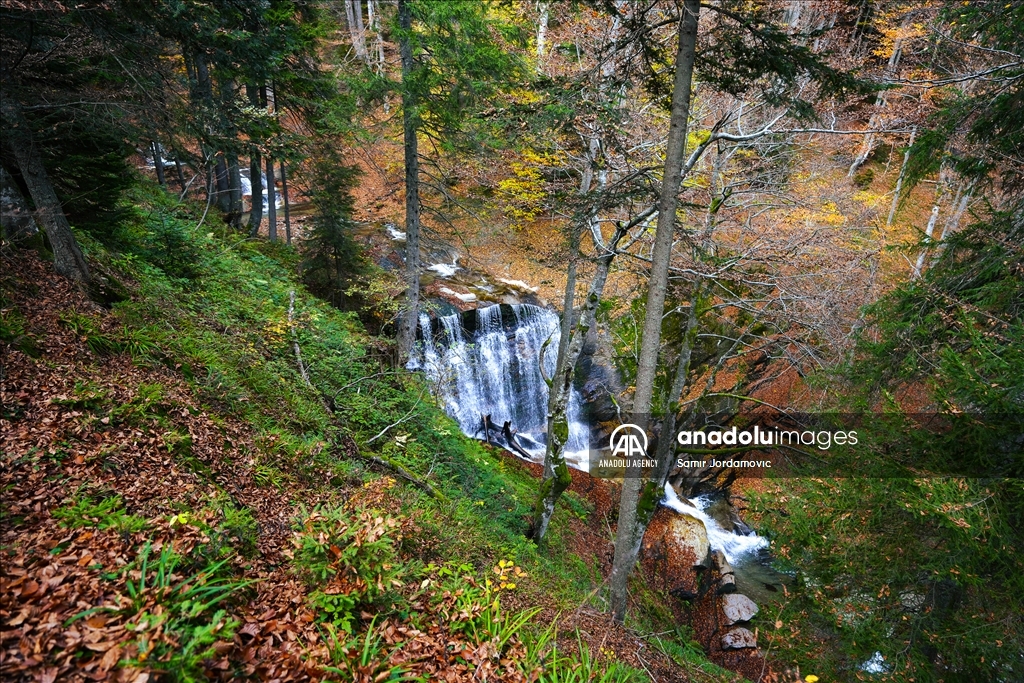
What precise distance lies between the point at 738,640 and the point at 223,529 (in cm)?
1161

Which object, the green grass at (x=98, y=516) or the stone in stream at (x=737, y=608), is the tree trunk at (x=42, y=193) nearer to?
the green grass at (x=98, y=516)

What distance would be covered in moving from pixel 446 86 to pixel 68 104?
5.69m

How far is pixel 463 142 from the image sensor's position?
9.28 meters

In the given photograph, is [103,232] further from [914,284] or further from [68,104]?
[914,284]

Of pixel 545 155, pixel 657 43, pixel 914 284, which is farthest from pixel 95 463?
pixel 914 284

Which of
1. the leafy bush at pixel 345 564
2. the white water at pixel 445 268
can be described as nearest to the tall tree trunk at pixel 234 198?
the white water at pixel 445 268

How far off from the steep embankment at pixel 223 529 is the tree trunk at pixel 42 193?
0.89 ft

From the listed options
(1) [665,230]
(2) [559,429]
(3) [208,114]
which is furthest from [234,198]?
(1) [665,230]

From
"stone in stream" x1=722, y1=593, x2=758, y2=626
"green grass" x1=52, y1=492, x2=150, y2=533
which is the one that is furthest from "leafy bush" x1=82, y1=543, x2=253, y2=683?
"stone in stream" x1=722, y1=593, x2=758, y2=626

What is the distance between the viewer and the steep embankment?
261 cm

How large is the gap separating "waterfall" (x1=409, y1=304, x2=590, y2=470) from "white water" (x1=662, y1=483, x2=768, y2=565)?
3047mm

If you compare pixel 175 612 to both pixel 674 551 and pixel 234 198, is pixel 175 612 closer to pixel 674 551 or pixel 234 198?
pixel 674 551

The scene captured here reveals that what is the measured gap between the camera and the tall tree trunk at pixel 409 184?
8461 millimetres

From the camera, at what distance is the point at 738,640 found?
10.4 metres
